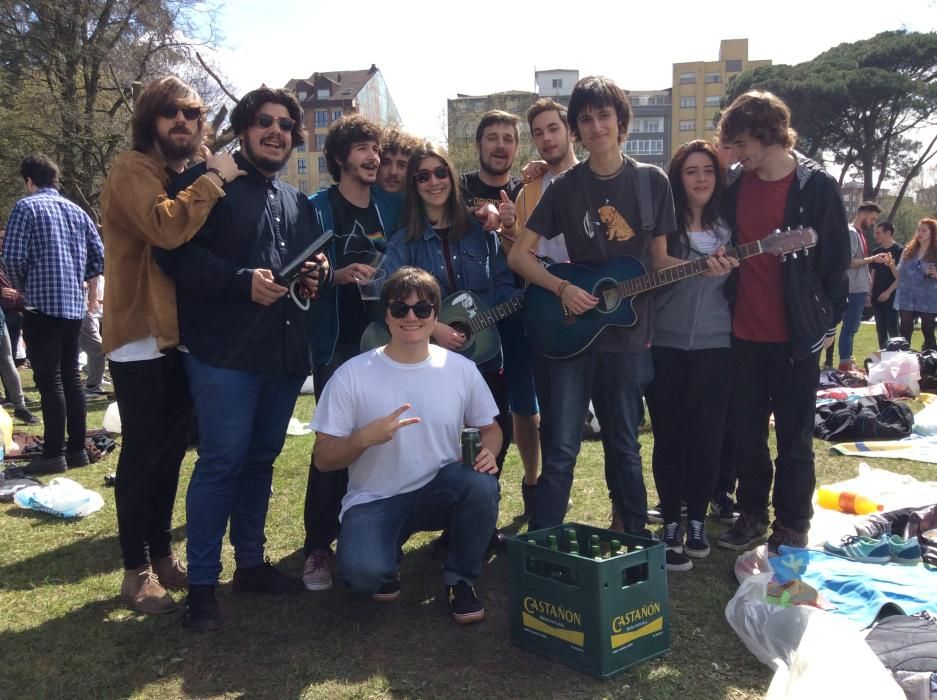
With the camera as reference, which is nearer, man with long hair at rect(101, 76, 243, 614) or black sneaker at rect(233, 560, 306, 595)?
man with long hair at rect(101, 76, 243, 614)

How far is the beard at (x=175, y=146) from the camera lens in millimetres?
3281

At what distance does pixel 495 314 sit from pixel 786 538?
185 cm

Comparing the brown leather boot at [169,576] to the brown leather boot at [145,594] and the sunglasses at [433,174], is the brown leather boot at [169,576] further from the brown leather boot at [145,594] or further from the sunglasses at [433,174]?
the sunglasses at [433,174]

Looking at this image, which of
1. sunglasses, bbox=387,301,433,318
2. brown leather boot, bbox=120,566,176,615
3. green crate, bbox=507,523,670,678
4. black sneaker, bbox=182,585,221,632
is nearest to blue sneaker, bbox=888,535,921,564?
green crate, bbox=507,523,670,678

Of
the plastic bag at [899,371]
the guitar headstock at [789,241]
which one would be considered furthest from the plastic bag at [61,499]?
the plastic bag at [899,371]

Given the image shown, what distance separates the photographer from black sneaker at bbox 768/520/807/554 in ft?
12.9

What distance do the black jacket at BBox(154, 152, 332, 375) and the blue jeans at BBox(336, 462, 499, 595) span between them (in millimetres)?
714

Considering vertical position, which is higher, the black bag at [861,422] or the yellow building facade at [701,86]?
the yellow building facade at [701,86]

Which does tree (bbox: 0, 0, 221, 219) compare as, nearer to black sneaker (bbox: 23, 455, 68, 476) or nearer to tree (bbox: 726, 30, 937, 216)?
black sneaker (bbox: 23, 455, 68, 476)

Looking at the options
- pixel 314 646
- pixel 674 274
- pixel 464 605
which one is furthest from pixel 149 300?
pixel 674 274

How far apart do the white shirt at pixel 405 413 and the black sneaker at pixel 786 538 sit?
5.67ft

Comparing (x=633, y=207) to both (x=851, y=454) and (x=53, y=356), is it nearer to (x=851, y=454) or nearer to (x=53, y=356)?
(x=851, y=454)

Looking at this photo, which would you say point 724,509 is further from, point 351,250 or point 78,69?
point 78,69

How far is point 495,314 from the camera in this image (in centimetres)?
387
